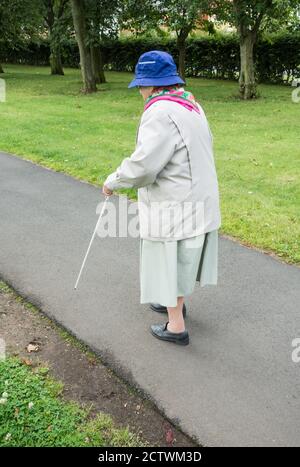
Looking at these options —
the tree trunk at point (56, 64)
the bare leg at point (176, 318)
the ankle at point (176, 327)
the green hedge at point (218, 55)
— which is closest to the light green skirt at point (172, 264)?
the bare leg at point (176, 318)

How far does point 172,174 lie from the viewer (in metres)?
3.12

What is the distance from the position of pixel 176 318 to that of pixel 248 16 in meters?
14.3

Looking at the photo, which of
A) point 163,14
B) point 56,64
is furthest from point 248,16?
point 56,64

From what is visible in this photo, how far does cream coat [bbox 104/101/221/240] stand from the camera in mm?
2971

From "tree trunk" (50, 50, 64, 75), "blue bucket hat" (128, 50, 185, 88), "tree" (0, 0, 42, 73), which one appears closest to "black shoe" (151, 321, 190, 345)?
"blue bucket hat" (128, 50, 185, 88)

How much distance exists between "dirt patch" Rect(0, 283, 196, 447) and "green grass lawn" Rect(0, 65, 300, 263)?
99.2 inches

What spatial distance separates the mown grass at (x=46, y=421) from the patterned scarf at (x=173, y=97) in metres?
1.90

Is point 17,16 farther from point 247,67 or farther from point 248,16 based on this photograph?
point 248,16

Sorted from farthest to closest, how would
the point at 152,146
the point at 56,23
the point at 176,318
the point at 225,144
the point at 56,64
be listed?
the point at 56,64, the point at 56,23, the point at 225,144, the point at 176,318, the point at 152,146

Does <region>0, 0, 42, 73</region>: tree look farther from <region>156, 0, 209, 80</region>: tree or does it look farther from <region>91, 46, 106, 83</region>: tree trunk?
<region>156, 0, 209, 80</region>: tree

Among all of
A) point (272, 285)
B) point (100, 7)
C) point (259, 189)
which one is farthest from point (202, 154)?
point (100, 7)

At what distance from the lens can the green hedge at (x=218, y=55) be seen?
25266 millimetres

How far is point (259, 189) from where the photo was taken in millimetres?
7180

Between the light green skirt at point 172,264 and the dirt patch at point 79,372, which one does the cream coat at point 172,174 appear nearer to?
the light green skirt at point 172,264
